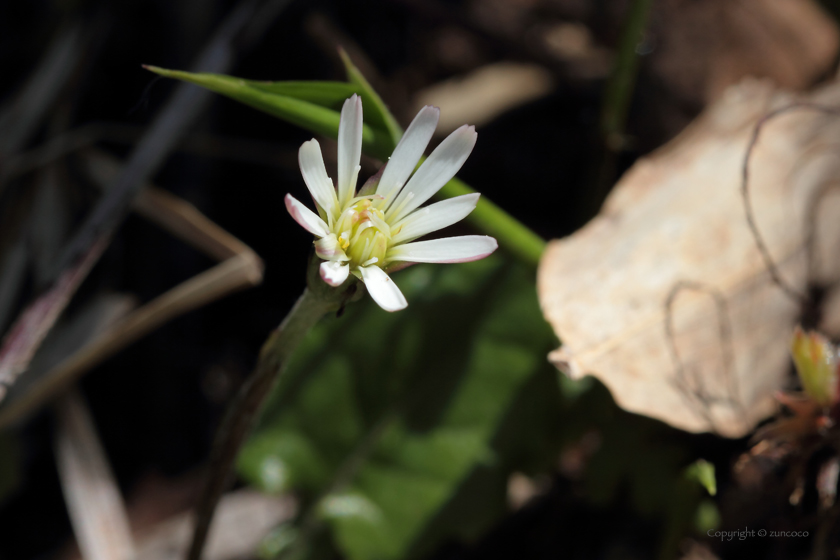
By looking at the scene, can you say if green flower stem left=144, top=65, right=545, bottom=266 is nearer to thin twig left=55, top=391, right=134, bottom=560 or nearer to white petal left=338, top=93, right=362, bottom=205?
white petal left=338, top=93, right=362, bottom=205

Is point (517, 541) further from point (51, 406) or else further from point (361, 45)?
point (361, 45)

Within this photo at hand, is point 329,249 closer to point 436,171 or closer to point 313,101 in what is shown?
point 436,171

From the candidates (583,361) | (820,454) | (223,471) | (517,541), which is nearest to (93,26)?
(223,471)

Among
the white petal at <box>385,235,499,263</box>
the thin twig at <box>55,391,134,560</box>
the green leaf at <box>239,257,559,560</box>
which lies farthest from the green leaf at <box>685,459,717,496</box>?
the thin twig at <box>55,391,134,560</box>

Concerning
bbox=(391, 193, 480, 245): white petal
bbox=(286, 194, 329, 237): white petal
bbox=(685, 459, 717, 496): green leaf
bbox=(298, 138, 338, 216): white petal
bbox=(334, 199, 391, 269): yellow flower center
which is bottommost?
bbox=(685, 459, 717, 496): green leaf

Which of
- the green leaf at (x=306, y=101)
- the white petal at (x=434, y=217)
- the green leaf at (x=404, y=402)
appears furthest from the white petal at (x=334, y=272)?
the green leaf at (x=404, y=402)

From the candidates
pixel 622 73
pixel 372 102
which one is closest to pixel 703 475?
pixel 372 102

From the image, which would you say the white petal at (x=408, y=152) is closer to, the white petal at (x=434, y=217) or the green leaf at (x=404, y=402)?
the white petal at (x=434, y=217)
